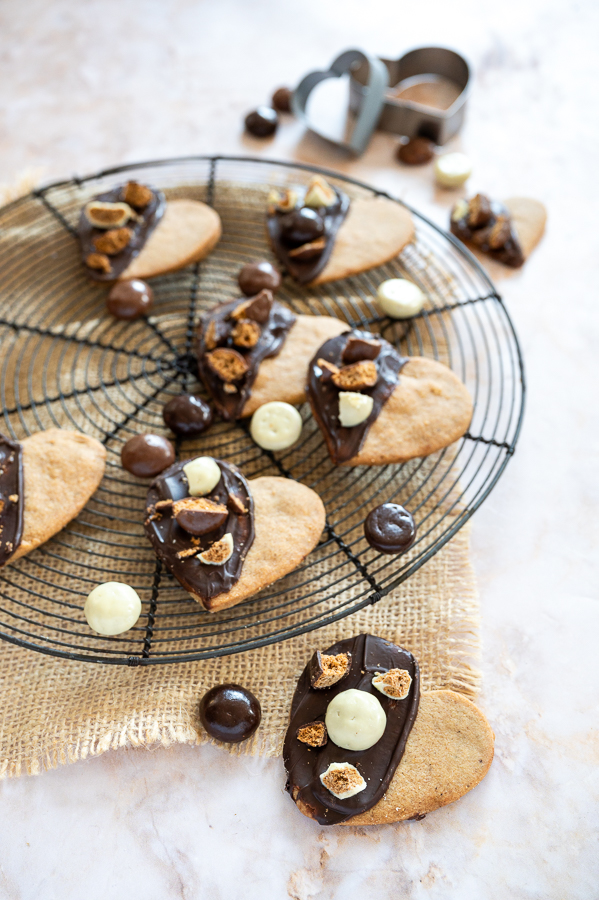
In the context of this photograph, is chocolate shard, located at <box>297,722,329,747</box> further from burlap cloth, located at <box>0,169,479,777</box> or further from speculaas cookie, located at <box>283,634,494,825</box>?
burlap cloth, located at <box>0,169,479,777</box>

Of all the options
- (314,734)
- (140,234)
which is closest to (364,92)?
(140,234)

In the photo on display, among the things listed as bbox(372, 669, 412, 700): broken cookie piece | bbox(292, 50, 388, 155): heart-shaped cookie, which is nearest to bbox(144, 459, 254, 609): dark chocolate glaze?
bbox(372, 669, 412, 700): broken cookie piece

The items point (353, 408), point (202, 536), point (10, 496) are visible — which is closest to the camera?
point (202, 536)

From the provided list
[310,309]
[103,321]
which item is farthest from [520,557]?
[103,321]

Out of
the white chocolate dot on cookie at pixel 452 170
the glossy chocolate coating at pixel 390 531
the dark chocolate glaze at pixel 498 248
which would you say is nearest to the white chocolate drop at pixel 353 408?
the glossy chocolate coating at pixel 390 531

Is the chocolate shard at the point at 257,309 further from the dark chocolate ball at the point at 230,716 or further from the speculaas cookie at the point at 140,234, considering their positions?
the dark chocolate ball at the point at 230,716

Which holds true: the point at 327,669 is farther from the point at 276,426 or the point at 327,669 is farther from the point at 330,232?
the point at 330,232
